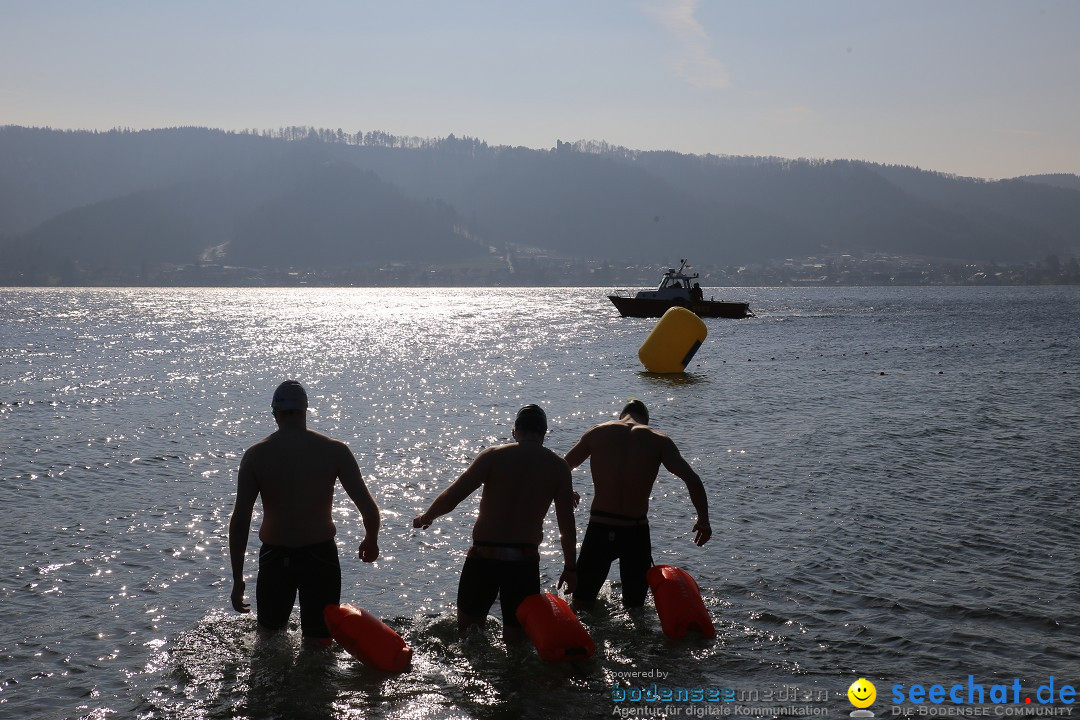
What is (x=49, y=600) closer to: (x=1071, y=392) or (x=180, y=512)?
(x=180, y=512)

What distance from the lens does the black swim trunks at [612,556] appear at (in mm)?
8289

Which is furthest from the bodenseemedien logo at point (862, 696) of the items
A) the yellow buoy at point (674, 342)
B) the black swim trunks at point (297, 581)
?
the yellow buoy at point (674, 342)

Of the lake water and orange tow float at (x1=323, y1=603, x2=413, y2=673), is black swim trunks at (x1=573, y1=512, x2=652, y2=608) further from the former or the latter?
orange tow float at (x1=323, y1=603, x2=413, y2=673)

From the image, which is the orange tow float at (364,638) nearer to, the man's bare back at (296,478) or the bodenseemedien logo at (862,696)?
the man's bare back at (296,478)

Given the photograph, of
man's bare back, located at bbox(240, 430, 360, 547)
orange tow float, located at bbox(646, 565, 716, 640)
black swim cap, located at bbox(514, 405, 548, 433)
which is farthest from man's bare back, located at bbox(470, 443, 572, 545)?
orange tow float, located at bbox(646, 565, 716, 640)

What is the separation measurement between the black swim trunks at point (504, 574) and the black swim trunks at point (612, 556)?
1.07 m

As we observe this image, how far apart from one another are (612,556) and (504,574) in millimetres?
1514

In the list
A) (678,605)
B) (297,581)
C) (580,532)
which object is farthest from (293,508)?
(580,532)

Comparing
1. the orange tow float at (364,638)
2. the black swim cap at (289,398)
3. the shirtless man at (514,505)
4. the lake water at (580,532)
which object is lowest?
the lake water at (580,532)

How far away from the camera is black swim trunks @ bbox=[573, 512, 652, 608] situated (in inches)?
326

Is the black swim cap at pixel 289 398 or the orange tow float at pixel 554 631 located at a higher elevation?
the black swim cap at pixel 289 398

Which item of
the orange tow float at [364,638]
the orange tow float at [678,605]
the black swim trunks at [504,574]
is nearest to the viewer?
the orange tow float at [364,638]

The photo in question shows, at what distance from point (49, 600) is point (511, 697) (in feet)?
18.2

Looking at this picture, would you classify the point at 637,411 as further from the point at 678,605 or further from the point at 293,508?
the point at 293,508
